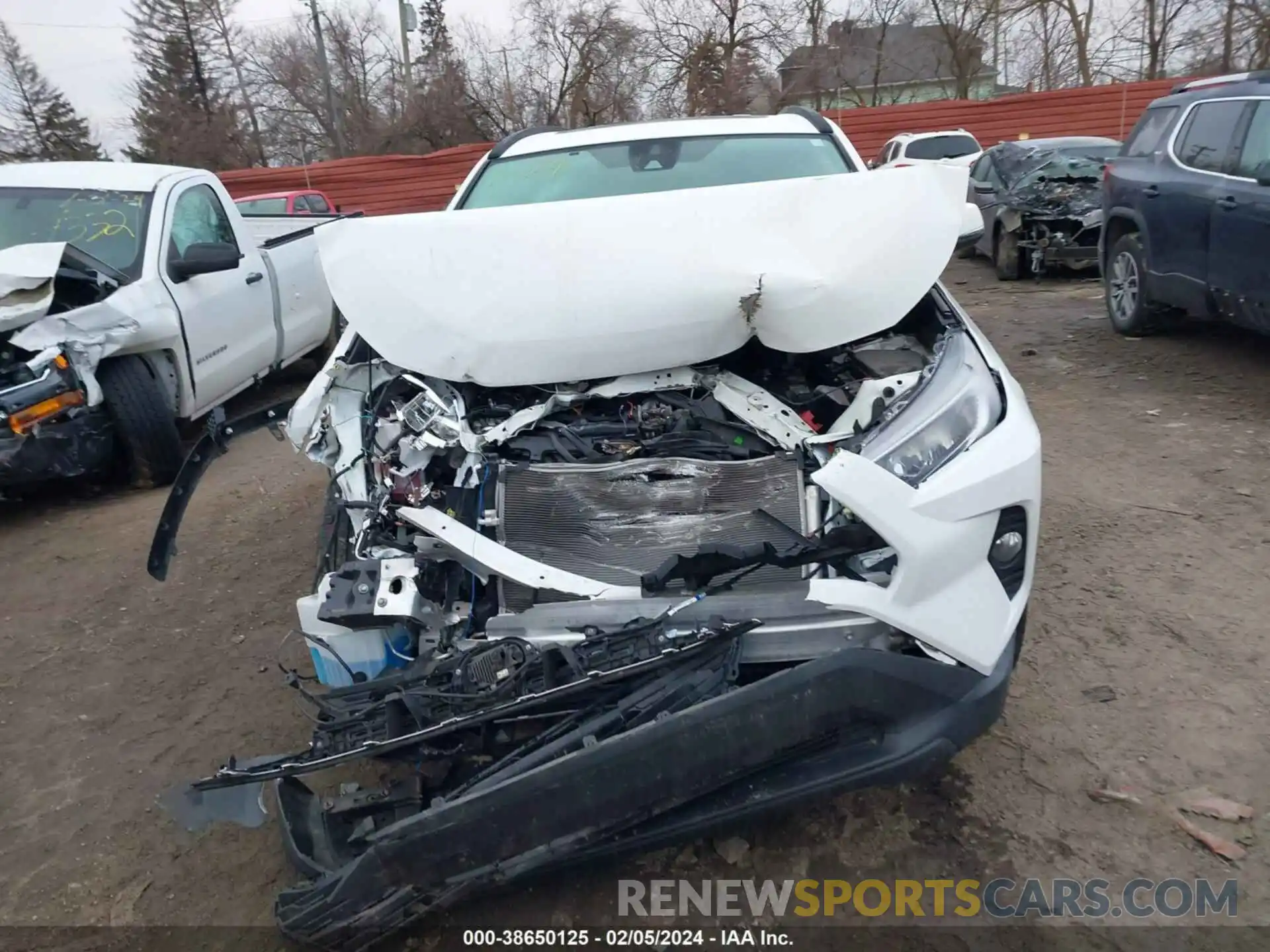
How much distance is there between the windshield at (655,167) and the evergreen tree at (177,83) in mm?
33616

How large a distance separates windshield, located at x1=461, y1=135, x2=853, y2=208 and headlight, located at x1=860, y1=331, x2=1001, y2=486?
1.70m

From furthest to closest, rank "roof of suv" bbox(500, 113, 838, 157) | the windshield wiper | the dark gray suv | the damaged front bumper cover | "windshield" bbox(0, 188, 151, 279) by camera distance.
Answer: "windshield" bbox(0, 188, 151, 279)
the dark gray suv
the windshield wiper
"roof of suv" bbox(500, 113, 838, 157)
the damaged front bumper cover

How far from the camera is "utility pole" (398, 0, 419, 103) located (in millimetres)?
29359

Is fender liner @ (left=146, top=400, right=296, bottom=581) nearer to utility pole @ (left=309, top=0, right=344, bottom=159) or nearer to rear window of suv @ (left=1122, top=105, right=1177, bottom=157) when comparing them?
rear window of suv @ (left=1122, top=105, right=1177, bottom=157)

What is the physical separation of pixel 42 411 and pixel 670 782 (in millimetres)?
4189

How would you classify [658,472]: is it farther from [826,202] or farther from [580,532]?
[826,202]

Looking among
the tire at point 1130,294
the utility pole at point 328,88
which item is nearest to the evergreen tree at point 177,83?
the utility pole at point 328,88

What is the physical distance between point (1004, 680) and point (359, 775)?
6.12 ft

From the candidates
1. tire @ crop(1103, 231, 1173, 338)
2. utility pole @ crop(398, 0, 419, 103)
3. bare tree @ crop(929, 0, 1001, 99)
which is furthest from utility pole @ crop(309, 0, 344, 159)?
tire @ crop(1103, 231, 1173, 338)

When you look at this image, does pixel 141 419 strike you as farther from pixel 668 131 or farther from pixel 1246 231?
pixel 1246 231

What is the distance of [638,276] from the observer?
2.61 metres

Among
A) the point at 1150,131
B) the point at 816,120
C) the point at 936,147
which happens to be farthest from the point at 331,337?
the point at 936,147

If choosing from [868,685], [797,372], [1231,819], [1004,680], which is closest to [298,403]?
[797,372]

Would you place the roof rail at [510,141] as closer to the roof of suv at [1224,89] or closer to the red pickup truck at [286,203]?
the roof of suv at [1224,89]
